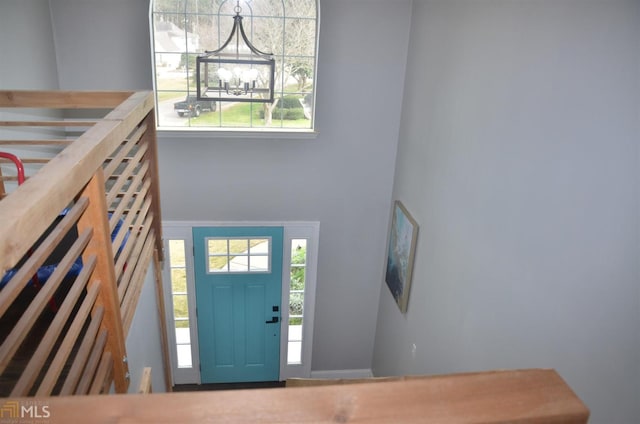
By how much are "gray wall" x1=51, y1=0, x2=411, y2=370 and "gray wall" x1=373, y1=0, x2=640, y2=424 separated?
2.21ft

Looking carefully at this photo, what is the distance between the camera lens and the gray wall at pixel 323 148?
3.78m

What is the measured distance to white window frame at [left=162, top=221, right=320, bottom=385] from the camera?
14.6ft

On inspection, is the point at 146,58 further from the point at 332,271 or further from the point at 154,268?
the point at 332,271

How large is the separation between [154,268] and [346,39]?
2.44 meters

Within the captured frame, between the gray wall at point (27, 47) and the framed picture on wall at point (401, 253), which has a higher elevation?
the gray wall at point (27, 47)

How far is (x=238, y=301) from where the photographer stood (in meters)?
4.86

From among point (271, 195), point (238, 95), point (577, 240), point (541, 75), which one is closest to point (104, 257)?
point (577, 240)

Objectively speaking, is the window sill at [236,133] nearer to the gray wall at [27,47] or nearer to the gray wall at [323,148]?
the gray wall at [323,148]

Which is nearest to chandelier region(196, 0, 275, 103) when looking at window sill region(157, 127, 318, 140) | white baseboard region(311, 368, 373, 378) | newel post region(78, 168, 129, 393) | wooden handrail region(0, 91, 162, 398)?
window sill region(157, 127, 318, 140)

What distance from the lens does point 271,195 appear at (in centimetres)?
439

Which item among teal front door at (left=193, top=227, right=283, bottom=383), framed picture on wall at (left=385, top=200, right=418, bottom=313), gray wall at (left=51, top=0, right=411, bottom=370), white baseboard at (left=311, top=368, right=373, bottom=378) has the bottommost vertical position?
white baseboard at (left=311, top=368, right=373, bottom=378)

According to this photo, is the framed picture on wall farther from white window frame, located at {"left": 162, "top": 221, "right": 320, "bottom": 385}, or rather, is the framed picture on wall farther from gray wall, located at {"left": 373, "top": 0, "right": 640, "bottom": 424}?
white window frame, located at {"left": 162, "top": 221, "right": 320, "bottom": 385}

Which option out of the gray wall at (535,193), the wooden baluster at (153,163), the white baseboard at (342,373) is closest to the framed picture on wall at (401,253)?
the gray wall at (535,193)

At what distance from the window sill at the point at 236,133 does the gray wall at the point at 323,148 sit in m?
0.05
